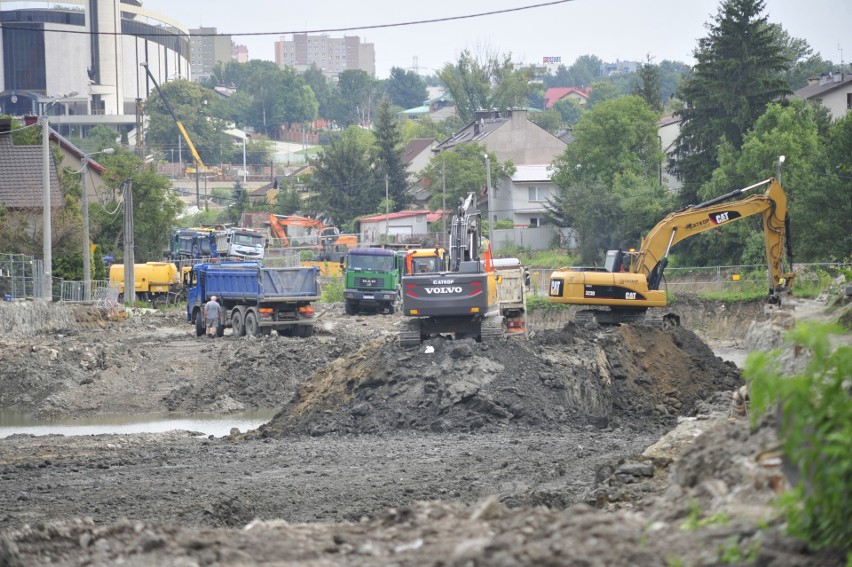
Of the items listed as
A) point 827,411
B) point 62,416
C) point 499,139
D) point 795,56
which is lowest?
point 62,416

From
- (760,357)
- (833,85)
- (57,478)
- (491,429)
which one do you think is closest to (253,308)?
(491,429)

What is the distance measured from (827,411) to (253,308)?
33620 mm

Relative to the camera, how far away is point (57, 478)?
1711cm

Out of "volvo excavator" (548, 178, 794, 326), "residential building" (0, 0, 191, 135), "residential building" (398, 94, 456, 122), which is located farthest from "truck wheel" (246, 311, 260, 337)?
"residential building" (398, 94, 456, 122)

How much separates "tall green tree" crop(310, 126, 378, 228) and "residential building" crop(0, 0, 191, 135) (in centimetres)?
4250

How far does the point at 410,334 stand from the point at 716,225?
8.90 m

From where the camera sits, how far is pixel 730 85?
61844mm

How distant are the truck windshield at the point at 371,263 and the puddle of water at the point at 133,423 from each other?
2334cm

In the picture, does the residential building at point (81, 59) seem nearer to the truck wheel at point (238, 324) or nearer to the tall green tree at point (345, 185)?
the tall green tree at point (345, 185)

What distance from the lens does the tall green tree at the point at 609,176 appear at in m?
66.1

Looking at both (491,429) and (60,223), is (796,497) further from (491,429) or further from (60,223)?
(60,223)

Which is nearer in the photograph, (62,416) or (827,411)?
(827,411)

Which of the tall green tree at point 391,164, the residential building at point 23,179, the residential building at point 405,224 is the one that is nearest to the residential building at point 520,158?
the residential building at point 405,224

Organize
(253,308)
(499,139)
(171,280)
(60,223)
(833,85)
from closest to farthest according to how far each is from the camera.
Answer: (253,308)
(60,223)
(171,280)
(833,85)
(499,139)
